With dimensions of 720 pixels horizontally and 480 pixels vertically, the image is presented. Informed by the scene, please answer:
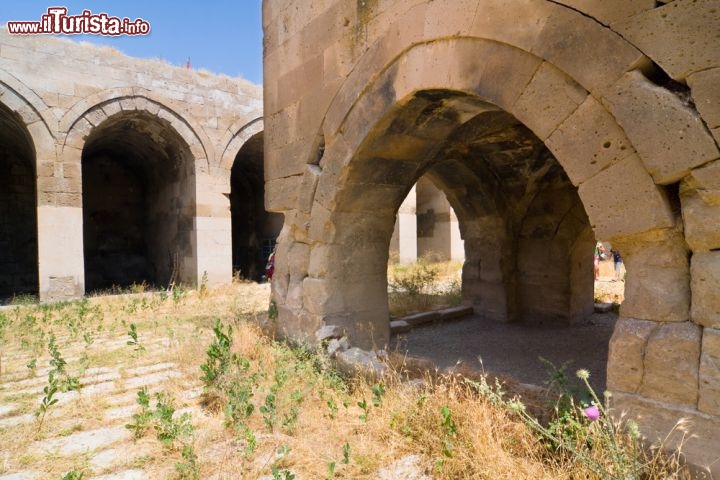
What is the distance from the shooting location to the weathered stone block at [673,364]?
1.85 metres

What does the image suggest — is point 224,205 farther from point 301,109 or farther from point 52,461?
point 52,461

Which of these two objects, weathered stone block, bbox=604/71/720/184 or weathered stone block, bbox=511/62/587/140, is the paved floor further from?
weathered stone block, bbox=604/71/720/184

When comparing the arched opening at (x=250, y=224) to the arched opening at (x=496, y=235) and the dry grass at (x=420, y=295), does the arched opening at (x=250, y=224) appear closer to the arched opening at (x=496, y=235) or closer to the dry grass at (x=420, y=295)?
the dry grass at (x=420, y=295)

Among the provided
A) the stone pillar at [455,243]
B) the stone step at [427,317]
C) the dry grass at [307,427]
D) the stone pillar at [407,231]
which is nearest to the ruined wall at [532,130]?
the dry grass at [307,427]

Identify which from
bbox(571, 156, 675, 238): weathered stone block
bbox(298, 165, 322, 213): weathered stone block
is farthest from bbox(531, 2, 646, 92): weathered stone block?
bbox(298, 165, 322, 213): weathered stone block

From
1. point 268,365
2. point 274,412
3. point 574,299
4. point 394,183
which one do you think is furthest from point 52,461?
point 574,299

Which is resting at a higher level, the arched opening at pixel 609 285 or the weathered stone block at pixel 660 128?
the weathered stone block at pixel 660 128

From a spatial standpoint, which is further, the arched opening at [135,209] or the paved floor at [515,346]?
the arched opening at [135,209]

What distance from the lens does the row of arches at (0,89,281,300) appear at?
8.55 meters

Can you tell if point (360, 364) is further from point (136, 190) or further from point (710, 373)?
point (136, 190)

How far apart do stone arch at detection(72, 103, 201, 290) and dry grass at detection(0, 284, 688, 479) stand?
20.1ft

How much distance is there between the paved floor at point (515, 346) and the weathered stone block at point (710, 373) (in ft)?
7.59

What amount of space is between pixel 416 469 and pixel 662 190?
1.82 metres

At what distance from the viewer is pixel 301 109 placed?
4.34 m
